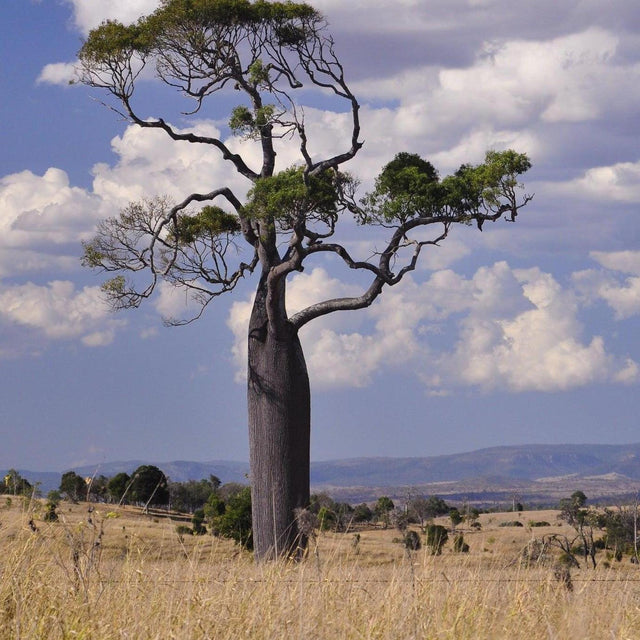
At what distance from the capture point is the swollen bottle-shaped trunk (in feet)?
45.0

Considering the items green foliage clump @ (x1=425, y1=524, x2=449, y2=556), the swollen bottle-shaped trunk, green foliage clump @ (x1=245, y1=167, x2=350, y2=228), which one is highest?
green foliage clump @ (x1=245, y1=167, x2=350, y2=228)

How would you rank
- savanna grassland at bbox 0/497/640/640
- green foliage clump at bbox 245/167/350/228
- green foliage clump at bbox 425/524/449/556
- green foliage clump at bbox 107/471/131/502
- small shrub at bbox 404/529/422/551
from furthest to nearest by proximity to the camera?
green foliage clump at bbox 107/471/131/502 → green foliage clump at bbox 245/167/350/228 → green foliage clump at bbox 425/524/449/556 → small shrub at bbox 404/529/422/551 → savanna grassland at bbox 0/497/640/640

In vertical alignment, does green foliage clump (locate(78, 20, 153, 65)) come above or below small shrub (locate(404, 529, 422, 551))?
above

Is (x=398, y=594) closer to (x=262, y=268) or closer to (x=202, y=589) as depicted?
(x=202, y=589)

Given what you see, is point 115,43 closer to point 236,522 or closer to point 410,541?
point 410,541

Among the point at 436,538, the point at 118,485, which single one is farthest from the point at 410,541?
the point at 118,485

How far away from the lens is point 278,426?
45.1 feet

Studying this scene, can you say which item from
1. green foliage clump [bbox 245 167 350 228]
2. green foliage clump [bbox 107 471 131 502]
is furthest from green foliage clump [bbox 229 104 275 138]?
green foliage clump [bbox 107 471 131 502]

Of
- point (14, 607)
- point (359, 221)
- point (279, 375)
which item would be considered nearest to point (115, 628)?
point (14, 607)

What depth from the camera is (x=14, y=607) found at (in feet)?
18.6

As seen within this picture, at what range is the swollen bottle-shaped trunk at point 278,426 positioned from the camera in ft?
45.0

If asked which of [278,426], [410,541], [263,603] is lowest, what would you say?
[410,541]

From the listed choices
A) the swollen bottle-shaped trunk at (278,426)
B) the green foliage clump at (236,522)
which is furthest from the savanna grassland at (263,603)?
the green foliage clump at (236,522)

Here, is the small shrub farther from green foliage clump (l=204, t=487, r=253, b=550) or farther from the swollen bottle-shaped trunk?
green foliage clump (l=204, t=487, r=253, b=550)
